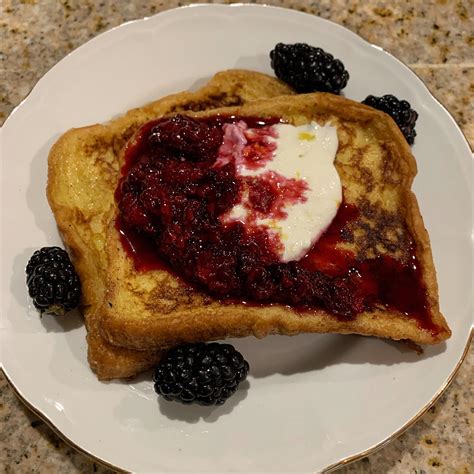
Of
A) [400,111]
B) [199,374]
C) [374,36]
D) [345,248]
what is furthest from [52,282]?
[374,36]

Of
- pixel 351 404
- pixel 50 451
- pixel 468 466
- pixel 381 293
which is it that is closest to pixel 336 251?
pixel 381 293

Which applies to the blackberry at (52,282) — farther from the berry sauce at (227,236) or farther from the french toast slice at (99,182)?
the berry sauce at (227,236)

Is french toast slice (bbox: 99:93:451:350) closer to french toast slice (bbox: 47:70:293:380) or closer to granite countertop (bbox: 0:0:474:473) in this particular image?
french toast slice (bbox: 47:70:293:380)

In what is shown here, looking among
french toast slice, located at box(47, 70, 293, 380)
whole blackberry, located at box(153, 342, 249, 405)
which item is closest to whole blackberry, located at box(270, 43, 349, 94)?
french toast slice, located at box(47, 70, 293, 380)

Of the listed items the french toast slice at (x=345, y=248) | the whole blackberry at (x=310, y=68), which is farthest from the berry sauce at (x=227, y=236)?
the whole blackberry at (x=310, y=68)

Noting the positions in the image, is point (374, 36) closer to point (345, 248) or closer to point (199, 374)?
point (345, 248)

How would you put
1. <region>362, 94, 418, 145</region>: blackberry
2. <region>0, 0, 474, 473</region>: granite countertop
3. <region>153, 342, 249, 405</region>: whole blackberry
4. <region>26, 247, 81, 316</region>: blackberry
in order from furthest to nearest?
<region>0, 0, 474, 473</region>: granite countertop < <region>362, 94, 418, 145</region>: blackberry < <region>26, 247, 81, 316</region>: blackberry < <region>153, 342, 249, 405</region>: whole blackberry

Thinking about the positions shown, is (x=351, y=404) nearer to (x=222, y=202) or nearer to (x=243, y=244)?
(x=243, y=244)
